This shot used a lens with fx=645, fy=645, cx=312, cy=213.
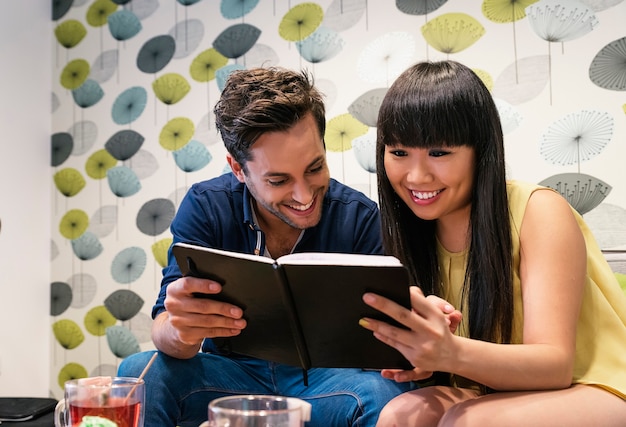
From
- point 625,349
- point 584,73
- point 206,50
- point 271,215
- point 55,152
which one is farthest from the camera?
point 55,152

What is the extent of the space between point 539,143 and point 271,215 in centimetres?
98

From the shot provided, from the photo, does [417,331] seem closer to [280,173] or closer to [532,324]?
[532,324]

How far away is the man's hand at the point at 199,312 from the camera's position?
1.22m

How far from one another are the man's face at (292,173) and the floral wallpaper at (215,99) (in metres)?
0.82

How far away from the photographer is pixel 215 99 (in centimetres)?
273

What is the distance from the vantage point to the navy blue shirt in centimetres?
168

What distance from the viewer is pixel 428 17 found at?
7.68 ft

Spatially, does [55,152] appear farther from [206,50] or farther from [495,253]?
[495,253]

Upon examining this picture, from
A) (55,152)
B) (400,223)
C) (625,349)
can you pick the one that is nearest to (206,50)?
(55,152)

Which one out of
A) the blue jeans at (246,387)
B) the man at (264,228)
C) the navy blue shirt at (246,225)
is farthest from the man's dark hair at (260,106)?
the blue jeans at (246,387)

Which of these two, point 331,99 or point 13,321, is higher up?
point 331,99

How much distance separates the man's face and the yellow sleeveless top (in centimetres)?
47

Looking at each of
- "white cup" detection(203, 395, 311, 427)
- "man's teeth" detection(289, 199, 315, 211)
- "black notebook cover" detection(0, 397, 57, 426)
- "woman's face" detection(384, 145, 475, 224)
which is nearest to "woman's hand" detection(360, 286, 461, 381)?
"white cup" detection(203, 395, 311, 427)

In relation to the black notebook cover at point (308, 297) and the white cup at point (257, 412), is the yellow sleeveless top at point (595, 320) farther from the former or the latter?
the white cup at point (257, 412)
